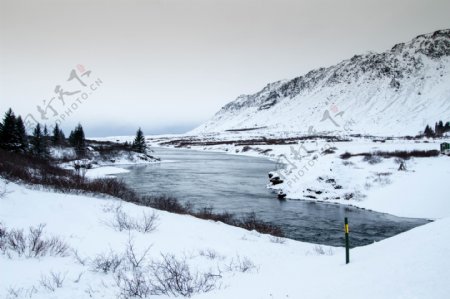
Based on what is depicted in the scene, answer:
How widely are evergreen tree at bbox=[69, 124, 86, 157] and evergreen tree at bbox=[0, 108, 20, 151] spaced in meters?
15.0

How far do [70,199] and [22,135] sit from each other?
30.3m

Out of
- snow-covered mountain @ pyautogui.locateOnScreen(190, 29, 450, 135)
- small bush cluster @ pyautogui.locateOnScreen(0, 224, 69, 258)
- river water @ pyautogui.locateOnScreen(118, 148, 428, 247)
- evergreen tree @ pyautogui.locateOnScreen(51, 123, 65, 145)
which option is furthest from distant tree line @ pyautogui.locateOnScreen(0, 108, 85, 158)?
snow-covered mountain @ pyautogui.locateOnScreen(190, 29, 450, 135)

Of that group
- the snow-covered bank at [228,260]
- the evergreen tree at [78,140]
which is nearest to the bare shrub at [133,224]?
the snow-covered bank at [228,260]

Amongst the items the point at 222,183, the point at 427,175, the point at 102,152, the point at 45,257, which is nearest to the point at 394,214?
the point at 427,175

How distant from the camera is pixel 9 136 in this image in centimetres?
3506

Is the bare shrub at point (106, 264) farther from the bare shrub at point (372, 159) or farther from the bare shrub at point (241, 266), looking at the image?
the bare shrub at point (372, 159)

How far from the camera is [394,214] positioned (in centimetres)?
1994

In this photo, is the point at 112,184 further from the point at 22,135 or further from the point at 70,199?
the point at 22,135

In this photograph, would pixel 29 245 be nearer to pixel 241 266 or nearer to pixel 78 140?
pixel 241 266

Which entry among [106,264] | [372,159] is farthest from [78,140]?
[106,264]

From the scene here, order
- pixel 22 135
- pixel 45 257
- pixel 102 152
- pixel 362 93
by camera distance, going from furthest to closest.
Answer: pixel 362 93
pixel 102 152
pixel 22 135
pixel 45 257

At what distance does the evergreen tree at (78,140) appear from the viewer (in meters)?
51.8

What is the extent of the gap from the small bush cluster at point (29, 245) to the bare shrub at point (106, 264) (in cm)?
82

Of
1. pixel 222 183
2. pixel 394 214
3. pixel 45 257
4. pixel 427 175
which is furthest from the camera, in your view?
pixel 222 183
